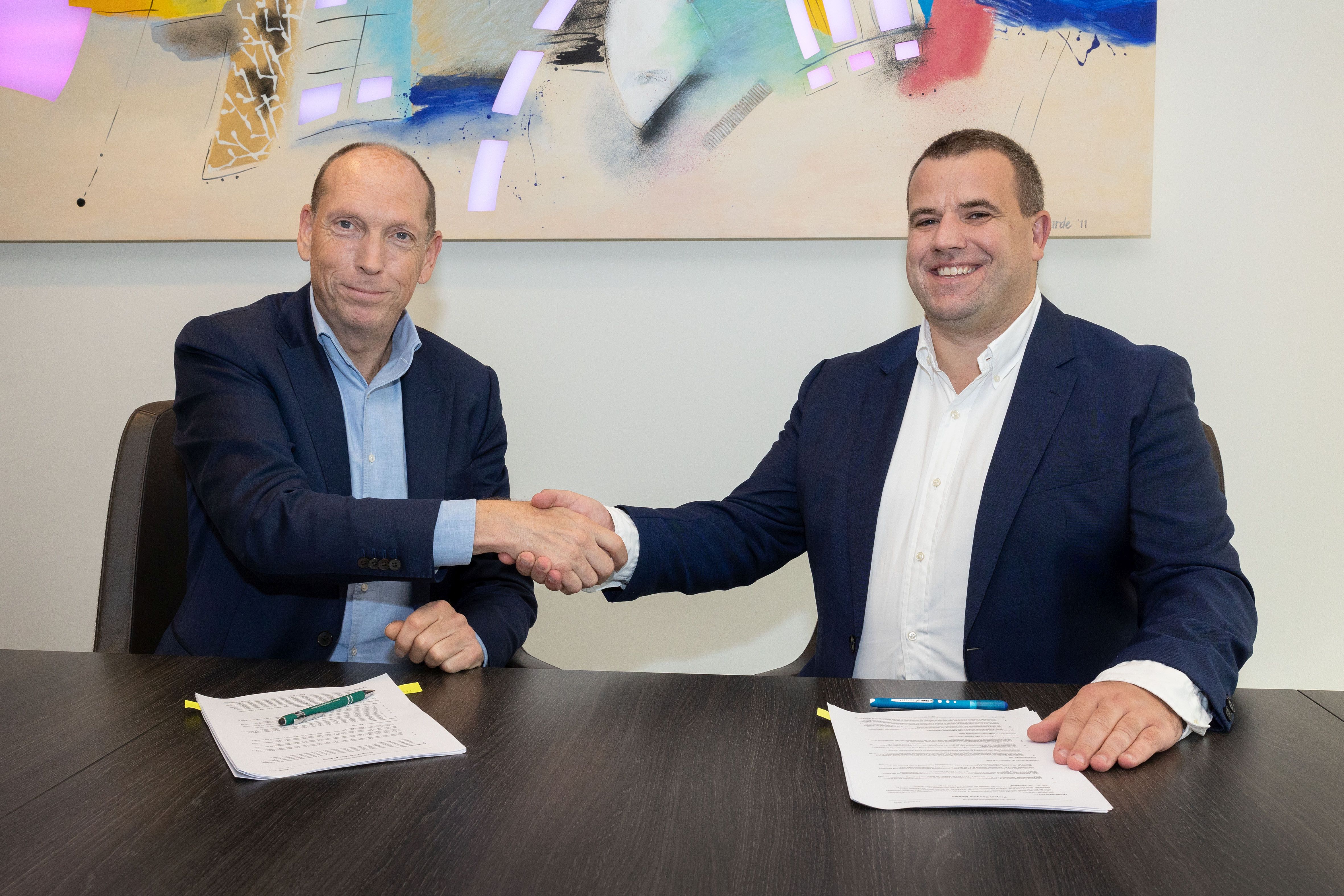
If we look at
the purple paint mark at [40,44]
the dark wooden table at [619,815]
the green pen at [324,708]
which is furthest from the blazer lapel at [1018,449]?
the purple paint mark at [40,44]

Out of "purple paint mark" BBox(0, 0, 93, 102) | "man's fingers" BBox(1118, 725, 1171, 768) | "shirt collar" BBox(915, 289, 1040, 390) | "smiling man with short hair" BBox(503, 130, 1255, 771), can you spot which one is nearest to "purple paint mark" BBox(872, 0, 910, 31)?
"smiling man with short hair" BBox(503, 130, 1255, 771)

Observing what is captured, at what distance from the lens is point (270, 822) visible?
0.96 metres

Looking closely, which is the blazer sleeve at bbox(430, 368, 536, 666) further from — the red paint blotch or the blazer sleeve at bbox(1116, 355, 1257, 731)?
the red paint blotch

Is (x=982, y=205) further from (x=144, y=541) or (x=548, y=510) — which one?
(x=144, y=541)

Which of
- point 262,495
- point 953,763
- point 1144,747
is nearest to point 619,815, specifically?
point 953,763

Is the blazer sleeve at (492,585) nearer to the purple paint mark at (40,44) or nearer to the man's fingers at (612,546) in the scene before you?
the man's fingers at (612,546)

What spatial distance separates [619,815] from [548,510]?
945 mm

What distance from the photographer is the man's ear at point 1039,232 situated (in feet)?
6.46

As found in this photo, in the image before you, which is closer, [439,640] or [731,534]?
[439,640]

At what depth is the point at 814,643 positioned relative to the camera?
6.82 feet

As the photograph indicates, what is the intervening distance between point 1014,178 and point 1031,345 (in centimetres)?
34

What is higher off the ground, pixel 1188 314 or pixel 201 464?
pixel 1188 314

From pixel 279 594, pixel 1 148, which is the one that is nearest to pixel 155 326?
pixel 1 148

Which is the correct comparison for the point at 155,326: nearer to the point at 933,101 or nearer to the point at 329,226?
the point at 329,226
